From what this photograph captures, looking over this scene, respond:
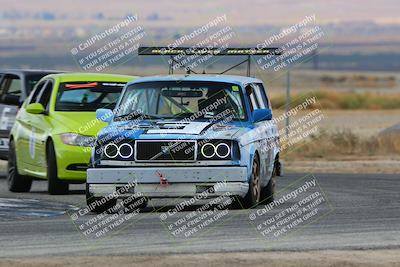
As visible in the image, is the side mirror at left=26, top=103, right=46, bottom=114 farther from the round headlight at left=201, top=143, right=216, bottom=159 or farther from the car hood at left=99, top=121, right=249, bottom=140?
the round headlight at left=201, top=143, right=216, bottom=159

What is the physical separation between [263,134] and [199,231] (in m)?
3.52

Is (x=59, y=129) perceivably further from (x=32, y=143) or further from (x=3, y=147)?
(x=3, y=147)

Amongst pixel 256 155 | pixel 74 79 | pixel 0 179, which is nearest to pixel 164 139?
pixel 256 155

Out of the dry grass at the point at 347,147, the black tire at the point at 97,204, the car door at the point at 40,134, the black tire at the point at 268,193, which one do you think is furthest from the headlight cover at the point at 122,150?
the dry grass at the point at 347,147

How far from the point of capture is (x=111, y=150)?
52.2 ft

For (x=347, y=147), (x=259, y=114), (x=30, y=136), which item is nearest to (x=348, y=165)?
(x=347, y=147)

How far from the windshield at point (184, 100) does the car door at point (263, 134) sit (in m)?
0.33

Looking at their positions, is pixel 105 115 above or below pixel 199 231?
above

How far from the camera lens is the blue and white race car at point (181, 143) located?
1560 cm

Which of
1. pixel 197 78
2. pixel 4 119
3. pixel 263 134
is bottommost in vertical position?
pixel 4 119

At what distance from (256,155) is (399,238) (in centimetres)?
354

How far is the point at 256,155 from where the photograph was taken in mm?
16469

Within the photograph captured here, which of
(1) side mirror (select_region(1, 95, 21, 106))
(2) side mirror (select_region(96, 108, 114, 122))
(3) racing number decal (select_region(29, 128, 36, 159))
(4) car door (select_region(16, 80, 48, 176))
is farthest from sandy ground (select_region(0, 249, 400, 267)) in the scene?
(1) side mirror (select_region(1, 95, 21, 106))

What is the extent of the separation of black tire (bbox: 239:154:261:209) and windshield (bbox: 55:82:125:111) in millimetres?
4167
